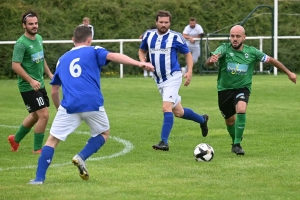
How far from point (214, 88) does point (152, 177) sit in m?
14.3

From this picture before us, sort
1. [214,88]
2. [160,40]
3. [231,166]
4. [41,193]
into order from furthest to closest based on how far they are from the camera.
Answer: [214,88] → [160,40] → [231,166] → [41,193]

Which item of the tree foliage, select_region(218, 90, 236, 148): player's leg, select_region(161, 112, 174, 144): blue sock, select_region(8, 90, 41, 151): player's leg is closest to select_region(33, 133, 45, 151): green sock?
select_region(8, 90, 41, 151): player's leg

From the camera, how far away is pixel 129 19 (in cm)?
3291

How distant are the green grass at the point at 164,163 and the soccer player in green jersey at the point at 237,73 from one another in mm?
509

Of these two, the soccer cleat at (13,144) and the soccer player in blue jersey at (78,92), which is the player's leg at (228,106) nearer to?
the soccer cleat at (13,144)

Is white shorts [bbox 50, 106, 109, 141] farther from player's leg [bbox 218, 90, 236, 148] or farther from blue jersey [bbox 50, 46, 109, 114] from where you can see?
player's leg [bbox 218, 90, 236, 148]

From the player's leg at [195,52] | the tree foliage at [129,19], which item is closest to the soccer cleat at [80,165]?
the player's leg at [195,52]

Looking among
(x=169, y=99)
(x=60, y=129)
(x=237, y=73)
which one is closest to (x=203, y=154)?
(x=237, y=73)

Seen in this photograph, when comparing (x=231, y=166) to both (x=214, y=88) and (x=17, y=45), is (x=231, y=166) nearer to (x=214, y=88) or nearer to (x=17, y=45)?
(x=17, y=45)

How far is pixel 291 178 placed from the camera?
8664mm

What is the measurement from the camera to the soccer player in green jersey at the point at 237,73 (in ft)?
35.5

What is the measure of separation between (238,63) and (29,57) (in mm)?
2732

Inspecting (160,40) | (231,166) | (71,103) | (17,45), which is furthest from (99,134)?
(160,40)

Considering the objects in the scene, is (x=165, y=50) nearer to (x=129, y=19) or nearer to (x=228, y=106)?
(x=228, y=106)
